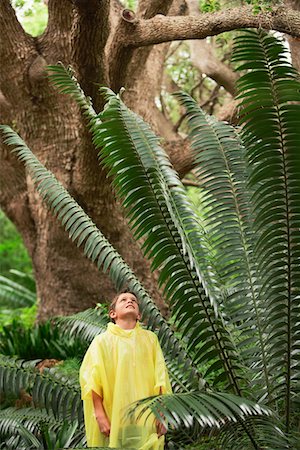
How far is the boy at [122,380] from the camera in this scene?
430 cm

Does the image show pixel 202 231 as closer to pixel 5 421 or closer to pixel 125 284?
pixel 125 284

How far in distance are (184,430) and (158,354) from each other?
3.18ft

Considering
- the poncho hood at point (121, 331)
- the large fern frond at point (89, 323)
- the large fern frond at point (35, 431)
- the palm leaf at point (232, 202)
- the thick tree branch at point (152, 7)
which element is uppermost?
the thick tree branch at point (152, 7)

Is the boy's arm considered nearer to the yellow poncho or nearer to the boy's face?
the yellow poncho

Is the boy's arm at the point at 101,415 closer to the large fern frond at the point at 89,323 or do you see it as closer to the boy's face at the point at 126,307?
the boy's face at the point at 126,307

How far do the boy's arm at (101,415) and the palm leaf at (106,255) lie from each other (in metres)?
0.86

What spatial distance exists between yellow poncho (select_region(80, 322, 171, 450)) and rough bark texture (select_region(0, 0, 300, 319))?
3125mm

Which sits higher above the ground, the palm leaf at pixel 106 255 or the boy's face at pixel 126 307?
the palm leaf at pixel 106 255

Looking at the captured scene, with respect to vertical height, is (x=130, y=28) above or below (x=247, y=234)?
above

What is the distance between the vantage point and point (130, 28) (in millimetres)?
7277

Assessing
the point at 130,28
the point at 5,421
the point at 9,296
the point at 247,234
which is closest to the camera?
the point at 247,234

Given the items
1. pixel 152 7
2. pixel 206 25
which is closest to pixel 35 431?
pixel 206 25

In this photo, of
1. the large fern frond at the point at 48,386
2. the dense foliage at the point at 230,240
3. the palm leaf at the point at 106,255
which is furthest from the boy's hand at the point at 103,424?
the large fern frond at the point at 48,386

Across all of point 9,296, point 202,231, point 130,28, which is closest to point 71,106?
point 130,28
